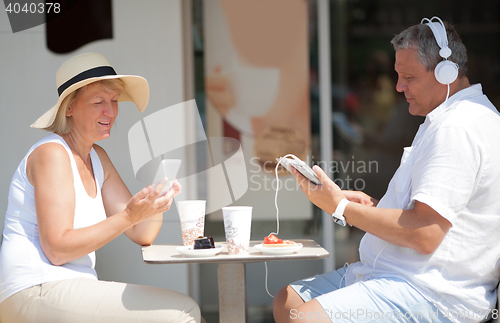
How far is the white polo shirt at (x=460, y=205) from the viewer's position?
5.68 feet

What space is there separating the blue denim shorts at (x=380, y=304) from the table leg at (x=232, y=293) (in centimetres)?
25

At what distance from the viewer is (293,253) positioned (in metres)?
1.93

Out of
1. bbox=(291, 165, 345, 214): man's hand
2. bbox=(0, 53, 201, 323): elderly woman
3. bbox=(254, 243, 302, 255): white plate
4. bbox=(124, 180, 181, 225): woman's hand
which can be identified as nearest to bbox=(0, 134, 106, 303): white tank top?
bbox=(0, 53, 201, 323): elderly woman

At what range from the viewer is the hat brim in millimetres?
2104

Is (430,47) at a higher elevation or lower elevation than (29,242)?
higher

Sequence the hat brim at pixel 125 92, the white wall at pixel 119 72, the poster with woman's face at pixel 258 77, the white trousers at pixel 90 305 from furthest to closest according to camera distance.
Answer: the poster with woman's face at pixel 258 77 < the white wall at pixel 119 72 < the hat brim at pixel 125 92 < the white trousers at pixel 90 305

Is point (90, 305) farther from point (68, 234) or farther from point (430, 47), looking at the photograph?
point (430, 47)

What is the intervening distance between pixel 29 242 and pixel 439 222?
1.71m

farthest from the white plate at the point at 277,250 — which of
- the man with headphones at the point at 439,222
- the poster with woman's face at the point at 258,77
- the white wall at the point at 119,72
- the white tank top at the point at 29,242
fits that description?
the poster with woman's face at the point at 258,77

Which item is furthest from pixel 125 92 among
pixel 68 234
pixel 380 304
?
pixel 380 304

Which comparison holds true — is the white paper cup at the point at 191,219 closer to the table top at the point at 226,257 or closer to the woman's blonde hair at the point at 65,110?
the table top at the point at 226,257

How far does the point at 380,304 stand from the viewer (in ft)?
5.98

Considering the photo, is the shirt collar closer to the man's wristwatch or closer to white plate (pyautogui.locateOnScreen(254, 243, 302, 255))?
the man's wristwatch

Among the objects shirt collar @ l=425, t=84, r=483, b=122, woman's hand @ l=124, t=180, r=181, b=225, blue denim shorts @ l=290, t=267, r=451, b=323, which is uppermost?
shirt collar @ l=425, t=84, r=483, b=122
